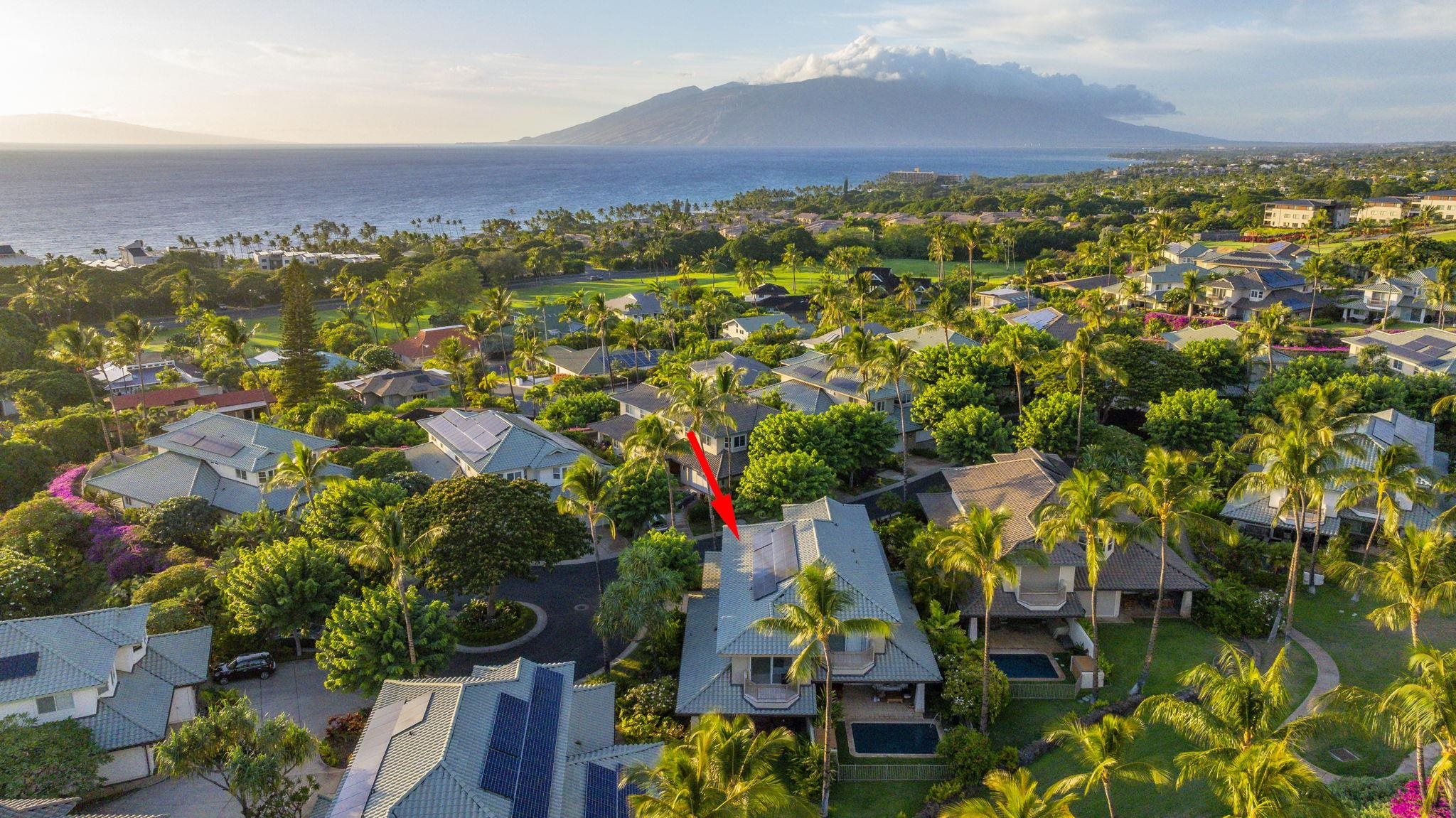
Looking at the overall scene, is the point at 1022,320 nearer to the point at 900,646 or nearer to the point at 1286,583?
the point at 1286,583

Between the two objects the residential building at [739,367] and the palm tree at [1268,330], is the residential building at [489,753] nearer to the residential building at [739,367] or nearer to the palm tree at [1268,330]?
the residential building at [739,367]

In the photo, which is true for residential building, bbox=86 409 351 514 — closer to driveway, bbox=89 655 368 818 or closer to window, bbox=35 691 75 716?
driveway, bbox=89 655 368 818

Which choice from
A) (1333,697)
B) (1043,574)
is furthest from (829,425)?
(1333,697)

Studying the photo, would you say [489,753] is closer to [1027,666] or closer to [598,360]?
[1027,666]

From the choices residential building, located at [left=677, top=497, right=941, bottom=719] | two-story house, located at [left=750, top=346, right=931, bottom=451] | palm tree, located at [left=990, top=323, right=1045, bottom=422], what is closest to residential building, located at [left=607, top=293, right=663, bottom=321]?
two-story house, located at [left=750, top=346, right=931, bottom=451]

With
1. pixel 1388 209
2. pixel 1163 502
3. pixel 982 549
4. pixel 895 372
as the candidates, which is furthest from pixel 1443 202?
pixel 982 549
